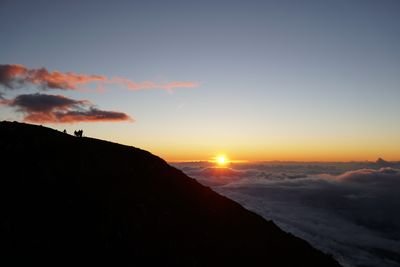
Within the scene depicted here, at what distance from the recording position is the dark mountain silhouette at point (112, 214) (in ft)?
91.1

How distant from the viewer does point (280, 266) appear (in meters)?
36.4

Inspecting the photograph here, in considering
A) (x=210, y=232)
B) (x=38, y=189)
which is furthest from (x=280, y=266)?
(x=38, y=189)

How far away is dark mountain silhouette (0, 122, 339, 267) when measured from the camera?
91.1 ft

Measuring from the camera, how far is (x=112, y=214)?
110 ft

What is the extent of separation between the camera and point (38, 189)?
33719 mm

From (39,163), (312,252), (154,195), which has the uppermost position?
(39,163)

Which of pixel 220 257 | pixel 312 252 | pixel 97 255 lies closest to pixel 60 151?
pixel 97 255

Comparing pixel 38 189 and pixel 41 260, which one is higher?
pixel 38 189

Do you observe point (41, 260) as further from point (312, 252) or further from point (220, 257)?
point (312, 252)

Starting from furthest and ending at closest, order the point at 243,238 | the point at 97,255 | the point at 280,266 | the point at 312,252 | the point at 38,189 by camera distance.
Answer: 1. the point at 312,252
2. the point at 243,238
3. the point at 280,266
4. the point at 38,189
5. the point at 97,255

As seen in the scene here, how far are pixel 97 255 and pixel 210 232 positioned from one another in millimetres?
14327

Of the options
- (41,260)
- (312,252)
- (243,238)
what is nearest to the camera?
(41,260)

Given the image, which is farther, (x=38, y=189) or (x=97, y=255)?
(x=38, y=189)

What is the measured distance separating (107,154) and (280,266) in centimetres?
2599
